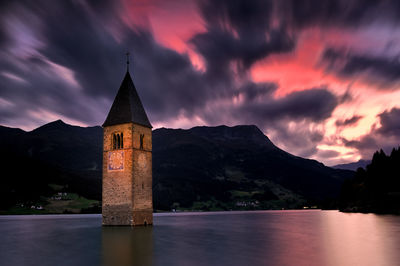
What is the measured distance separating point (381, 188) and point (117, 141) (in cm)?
9073

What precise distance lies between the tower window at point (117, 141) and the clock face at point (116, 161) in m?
0.93

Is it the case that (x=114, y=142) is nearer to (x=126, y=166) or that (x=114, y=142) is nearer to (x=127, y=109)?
(x=126, y=166)

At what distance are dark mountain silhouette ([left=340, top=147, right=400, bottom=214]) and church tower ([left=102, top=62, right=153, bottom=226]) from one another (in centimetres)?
7657

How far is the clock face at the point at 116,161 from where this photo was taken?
49219 millimetres

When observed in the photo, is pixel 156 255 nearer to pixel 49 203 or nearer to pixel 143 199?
pixel 143 199

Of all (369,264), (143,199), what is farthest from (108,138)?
(369,264)

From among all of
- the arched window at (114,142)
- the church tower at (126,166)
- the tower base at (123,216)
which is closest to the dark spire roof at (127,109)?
the church tower at (126,166)

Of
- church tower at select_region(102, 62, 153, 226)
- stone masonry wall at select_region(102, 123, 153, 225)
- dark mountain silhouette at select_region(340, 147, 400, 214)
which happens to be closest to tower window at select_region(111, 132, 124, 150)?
church tower at select_region(102, 62, 153, 226)

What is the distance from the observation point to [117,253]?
2380cm

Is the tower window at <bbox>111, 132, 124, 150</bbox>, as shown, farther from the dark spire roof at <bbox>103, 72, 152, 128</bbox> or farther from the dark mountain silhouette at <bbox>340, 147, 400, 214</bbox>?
the dark mountain silhouette at <bbox>340, 147, 400, 214</bbox>

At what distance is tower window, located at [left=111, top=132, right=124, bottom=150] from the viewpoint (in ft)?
166

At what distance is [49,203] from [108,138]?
525 feet

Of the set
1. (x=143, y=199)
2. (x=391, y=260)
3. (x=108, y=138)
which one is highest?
(x=108, y=138)

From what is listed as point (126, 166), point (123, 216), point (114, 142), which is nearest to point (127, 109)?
point (114, 142)
